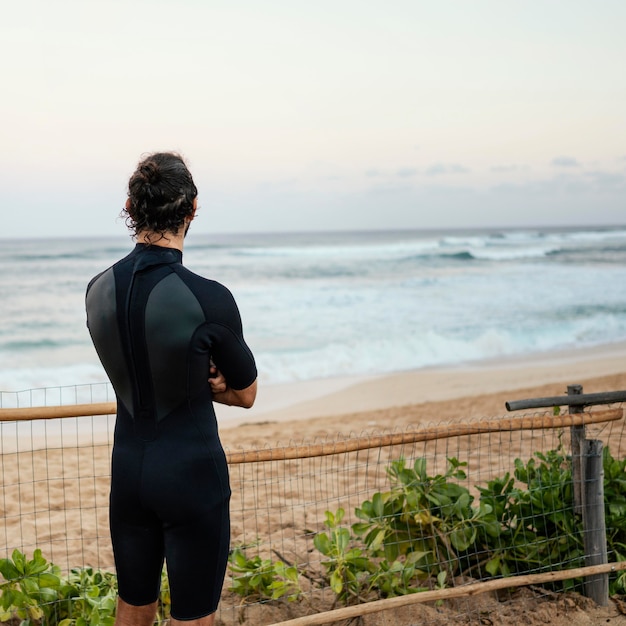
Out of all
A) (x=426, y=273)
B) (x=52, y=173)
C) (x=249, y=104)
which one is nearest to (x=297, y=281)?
(x=426, y=273)

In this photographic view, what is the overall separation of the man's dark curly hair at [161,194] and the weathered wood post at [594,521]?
2.31 meters

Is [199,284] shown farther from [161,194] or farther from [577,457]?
[577,457]

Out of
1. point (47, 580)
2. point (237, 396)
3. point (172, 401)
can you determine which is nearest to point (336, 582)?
point (47, 580)

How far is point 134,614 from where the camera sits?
2008 mm

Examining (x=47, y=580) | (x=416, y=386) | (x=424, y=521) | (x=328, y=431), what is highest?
(x=424, y=521)

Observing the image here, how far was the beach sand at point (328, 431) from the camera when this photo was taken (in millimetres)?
3285

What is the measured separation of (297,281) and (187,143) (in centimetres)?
904

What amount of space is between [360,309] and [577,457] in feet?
54.3

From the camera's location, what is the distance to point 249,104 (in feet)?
96.2

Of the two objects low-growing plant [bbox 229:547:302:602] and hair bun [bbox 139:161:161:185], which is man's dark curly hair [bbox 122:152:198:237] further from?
low-growing plant [bbox 229:547:302:602]

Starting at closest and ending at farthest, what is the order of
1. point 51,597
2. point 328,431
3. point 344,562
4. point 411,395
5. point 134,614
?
1. point 134,614
2. point 51,597
3. point 344,562
4. point 328,431
5. point 411,395

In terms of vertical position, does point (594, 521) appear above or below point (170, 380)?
below

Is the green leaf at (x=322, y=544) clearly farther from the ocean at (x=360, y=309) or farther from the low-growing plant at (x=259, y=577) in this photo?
the ocean at (x=360, y=309)

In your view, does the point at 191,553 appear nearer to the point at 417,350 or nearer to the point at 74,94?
the point at 417,350
